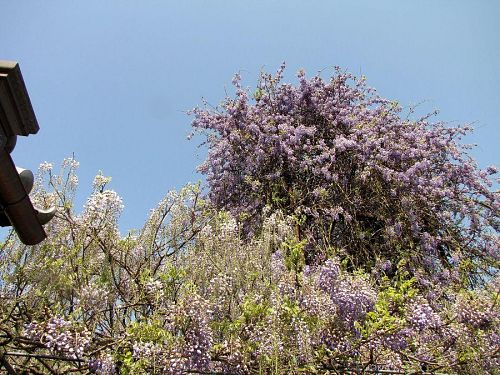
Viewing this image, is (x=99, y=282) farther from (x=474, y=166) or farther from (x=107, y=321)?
(x=474, y=166)

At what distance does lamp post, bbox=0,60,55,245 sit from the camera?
1.60 metres

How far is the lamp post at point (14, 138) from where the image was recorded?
160 centimetres

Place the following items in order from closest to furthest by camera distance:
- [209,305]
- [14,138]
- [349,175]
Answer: [14,138]
[209,305]
[349,175]

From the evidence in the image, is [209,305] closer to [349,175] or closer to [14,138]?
[14,138]

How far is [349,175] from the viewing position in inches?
273

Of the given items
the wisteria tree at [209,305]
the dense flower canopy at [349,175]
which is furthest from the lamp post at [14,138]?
the dense flower canopy at [349,175]

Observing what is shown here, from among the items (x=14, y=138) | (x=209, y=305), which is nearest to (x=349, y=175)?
(x=209, y=305)

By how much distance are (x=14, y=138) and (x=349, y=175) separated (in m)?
5.78

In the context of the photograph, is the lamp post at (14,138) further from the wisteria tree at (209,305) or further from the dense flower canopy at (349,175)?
the dense flower canopy at (349,175)

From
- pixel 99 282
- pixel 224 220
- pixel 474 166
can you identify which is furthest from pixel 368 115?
pixel 99 282

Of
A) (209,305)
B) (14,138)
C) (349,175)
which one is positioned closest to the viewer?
(14,138)

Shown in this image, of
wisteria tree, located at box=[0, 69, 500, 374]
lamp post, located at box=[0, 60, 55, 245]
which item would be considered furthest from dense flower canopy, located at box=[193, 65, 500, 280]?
lamp post, located at box=[0, 60, 55, 245]

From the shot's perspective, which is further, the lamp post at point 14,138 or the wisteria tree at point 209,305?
the wisteria tree at point 209,305

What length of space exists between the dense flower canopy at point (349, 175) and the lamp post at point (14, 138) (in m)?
4.34
